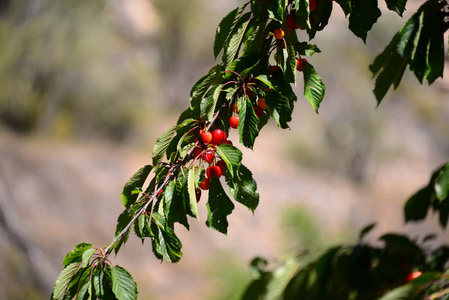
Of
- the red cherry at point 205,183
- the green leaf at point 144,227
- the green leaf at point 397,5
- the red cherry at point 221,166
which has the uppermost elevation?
the green leaf at point 397,5

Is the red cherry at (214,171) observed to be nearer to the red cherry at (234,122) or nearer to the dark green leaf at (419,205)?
the red cherry at (234,122)

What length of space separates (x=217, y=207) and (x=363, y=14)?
366 mm

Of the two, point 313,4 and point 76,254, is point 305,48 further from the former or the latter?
point 76,254

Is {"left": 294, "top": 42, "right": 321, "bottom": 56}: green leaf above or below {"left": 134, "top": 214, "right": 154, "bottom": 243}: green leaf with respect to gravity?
above

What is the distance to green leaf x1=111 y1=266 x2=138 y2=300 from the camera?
27.2 inches

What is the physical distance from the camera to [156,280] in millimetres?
5340

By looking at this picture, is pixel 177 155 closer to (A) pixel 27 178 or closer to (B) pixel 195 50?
(A) pixel 27 178

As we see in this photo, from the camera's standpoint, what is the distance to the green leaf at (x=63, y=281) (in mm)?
715

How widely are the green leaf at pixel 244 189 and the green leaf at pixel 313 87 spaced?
0.14 m

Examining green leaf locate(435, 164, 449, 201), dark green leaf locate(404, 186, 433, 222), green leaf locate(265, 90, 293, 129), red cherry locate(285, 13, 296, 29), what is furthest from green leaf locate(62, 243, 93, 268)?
dark green leaf locate(404, 186, 433, 222)

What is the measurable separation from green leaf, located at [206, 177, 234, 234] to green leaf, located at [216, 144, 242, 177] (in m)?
0.06

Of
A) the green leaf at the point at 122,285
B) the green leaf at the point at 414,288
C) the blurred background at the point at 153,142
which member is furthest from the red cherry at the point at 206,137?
the blurred background at the point at 153,142

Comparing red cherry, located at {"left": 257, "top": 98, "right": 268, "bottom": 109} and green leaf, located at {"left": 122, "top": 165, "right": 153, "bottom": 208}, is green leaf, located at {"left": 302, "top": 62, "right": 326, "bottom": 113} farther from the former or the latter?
green leaf, located at {"left": 122, "top": 165, "right": 153, "bottom": 208}

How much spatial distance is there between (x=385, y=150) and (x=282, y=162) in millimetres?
1625
